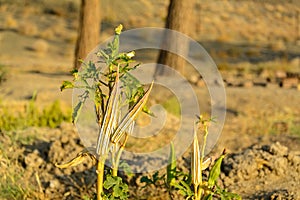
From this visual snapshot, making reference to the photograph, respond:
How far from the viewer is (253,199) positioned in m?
5.30

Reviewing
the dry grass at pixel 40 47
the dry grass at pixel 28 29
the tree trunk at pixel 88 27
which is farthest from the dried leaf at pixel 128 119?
the dry grass at pixel 28 29

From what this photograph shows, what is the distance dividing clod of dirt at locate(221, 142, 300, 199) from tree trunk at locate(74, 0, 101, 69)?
7.36 meters

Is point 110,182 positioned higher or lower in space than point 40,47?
lower

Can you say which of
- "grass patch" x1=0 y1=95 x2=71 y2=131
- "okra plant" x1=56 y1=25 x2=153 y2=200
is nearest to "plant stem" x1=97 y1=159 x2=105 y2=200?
"okra plant" x1=56 y1=25 x2=153 y2=200

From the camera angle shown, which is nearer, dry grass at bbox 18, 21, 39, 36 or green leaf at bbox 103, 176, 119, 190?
green leaf at bbox 103, 176, 119, 190

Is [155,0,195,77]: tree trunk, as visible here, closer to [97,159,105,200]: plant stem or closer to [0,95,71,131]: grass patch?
[0,95,71,131]: grass patch

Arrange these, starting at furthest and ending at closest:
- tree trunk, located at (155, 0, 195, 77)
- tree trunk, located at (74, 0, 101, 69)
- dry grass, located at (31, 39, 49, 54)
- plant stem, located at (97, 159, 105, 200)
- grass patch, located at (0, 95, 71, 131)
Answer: dry grass, located at (31, 39, 49, 54), tree trunk, located at (74, 0, 101, 69), tree trunk, located at (155, 0, 195, 77), grass patch, located at (0, 95, 71, 131), plant stem, located at (97, 159, 105, 200)

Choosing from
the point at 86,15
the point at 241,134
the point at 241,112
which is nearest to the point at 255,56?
the point at 86,15

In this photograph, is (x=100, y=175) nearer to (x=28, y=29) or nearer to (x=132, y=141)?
(x=132, y=141)

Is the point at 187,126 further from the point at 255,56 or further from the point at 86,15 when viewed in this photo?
the point at 255,56

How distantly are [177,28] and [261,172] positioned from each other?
21.5ft

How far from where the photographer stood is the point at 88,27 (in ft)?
42.8

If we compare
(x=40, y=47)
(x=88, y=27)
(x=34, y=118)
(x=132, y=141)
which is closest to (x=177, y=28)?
(x=88, y=27)

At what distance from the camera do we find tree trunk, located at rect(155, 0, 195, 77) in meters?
11.9
